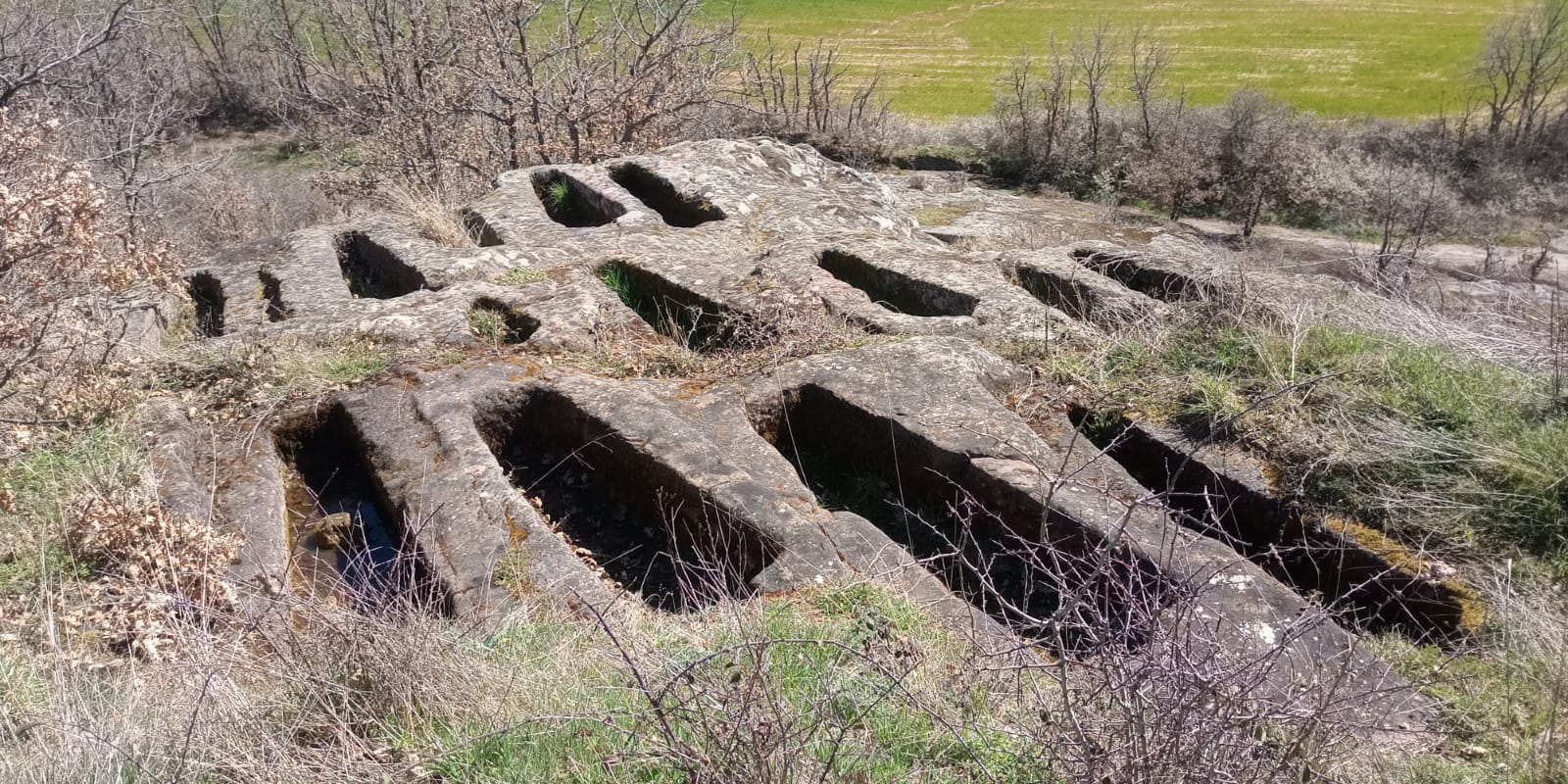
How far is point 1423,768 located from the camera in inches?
106

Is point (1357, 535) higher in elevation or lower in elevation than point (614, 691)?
lower

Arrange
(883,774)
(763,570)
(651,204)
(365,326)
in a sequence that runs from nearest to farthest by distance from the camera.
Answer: (883,774) < (763,570) < (365,326) < (651,204)

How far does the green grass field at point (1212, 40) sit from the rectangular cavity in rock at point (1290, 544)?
21.6 m

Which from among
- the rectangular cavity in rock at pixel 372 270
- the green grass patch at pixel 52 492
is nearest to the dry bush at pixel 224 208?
the rectangular cavity in rock at pixel 372 270

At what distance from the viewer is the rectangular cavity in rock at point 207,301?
6934mm

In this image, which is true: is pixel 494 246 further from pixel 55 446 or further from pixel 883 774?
pixel 883 774

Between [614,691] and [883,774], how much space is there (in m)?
0.74

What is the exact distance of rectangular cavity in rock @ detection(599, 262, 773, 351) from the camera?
6.00 meters

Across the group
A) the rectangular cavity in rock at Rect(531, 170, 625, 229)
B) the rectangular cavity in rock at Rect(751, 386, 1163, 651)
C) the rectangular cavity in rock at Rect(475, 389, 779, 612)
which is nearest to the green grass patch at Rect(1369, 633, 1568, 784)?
the rectangular cavity in rock at Rect(751, 386, 1163, 651)

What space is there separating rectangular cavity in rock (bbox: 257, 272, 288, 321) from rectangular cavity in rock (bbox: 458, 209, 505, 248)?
4.82ft

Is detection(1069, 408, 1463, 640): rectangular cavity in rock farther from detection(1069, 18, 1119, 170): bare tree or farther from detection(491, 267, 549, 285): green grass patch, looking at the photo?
detection(1069, 18, 1119, 170): bare tree

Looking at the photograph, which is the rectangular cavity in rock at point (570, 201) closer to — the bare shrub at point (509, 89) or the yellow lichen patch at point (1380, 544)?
the bare shrub at point (509, 89)

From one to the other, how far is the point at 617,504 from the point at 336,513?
1.28 m

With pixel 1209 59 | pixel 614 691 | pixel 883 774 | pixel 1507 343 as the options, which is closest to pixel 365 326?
pixel 614 691
